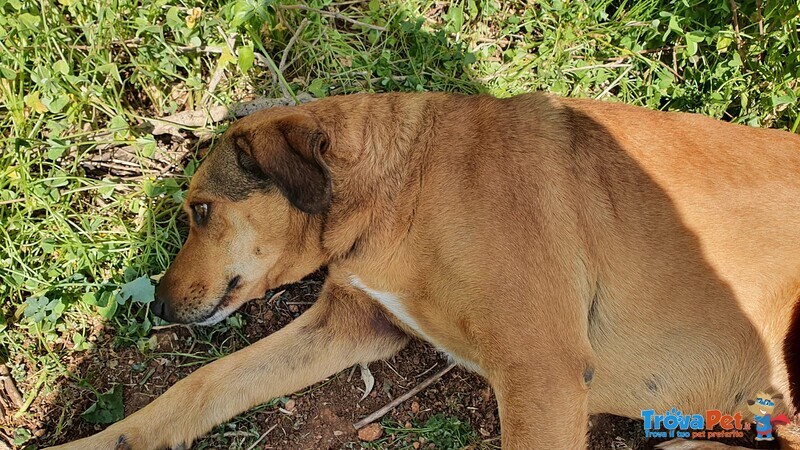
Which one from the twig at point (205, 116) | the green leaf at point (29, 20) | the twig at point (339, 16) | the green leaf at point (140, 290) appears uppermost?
the twig at point (339, 16)

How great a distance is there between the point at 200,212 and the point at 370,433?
1693mm

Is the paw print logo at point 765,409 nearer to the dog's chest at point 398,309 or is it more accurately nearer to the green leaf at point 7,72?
the dog's chest at point 398,309

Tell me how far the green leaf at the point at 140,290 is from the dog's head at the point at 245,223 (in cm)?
31

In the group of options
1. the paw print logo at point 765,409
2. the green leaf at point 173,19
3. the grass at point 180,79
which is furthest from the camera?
the green leaf at point 173,19

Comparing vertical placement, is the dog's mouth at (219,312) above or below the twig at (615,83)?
below

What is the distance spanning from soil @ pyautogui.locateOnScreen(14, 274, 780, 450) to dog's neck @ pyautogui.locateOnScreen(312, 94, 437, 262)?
1.06 metres

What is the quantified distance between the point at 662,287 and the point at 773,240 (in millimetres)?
667

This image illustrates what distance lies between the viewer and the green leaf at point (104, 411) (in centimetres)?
382

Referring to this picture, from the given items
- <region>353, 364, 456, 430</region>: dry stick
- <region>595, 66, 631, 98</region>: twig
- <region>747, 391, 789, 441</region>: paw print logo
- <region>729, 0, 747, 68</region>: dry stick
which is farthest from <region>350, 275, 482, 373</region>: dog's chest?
<region>729, 0, 747, 68</region>: dry stick

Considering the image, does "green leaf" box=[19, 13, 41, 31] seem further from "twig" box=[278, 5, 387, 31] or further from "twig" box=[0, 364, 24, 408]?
"twig" box=[0, 364, 24, 408]

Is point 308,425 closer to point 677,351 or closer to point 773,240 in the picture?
point 677,351

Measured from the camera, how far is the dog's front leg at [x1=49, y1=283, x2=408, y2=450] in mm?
3643

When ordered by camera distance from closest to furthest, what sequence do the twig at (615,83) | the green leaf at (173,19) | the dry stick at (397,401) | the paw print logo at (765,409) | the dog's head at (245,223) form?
the dog's head at (245,223) < the paw print logo at (765,409) < the dry stick at (397,401) < the green leaf at (173,19) < the twig at (615,83)

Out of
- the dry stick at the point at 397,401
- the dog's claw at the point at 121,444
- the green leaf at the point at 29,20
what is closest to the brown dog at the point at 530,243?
the dog's claw at the point at 121,444
